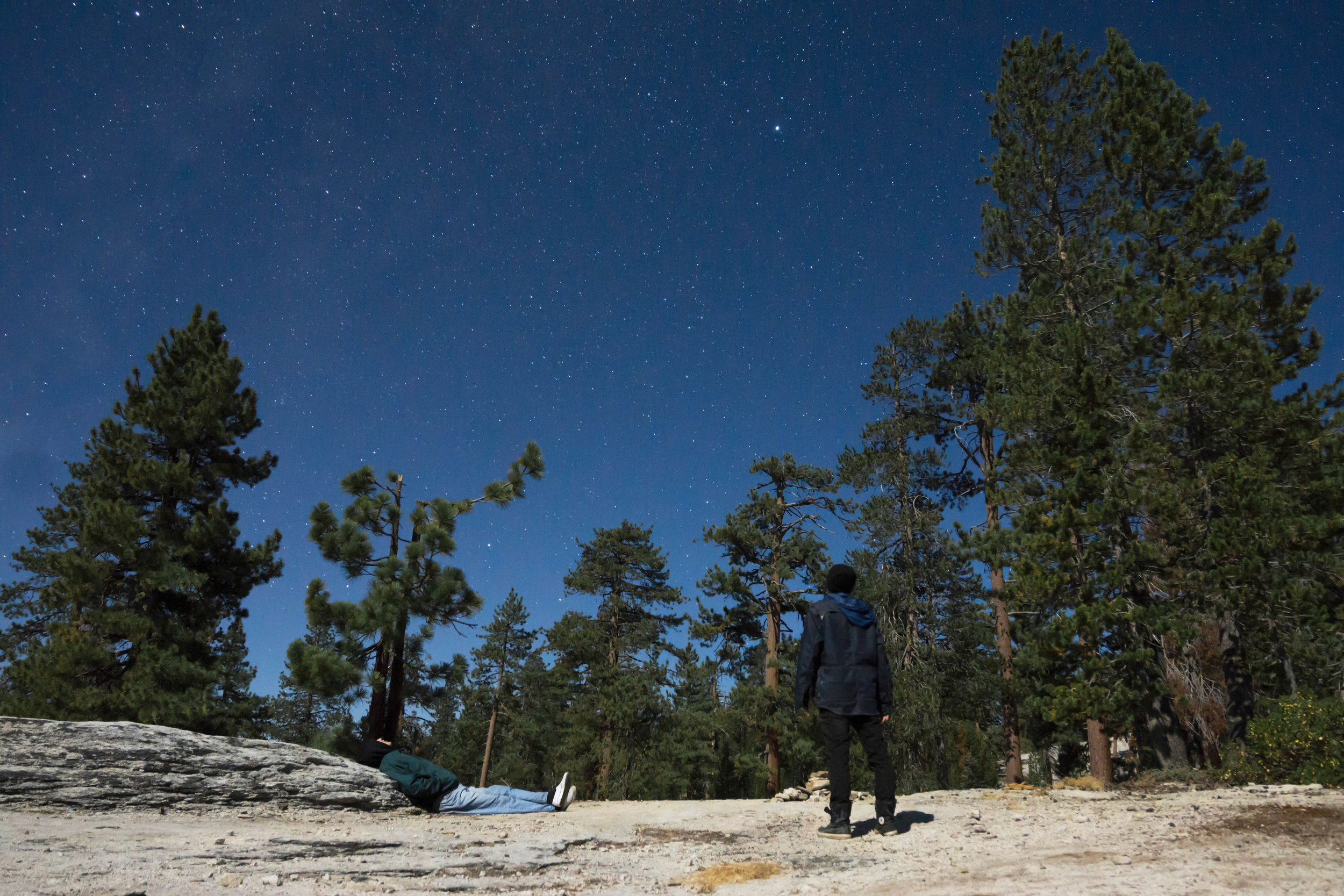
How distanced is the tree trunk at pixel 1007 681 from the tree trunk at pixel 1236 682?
3.87 meters

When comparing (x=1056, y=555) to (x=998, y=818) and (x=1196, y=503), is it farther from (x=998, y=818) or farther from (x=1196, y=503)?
(x=998, y=818)

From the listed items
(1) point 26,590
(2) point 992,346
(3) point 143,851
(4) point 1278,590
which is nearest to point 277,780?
(3) point 143,851

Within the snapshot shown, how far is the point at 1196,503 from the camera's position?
38.5ft

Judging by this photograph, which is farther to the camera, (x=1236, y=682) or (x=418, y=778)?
(x=1236, y=682)

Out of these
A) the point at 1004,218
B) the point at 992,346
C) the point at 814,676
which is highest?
the point at 1004,218

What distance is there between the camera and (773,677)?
20.6 m

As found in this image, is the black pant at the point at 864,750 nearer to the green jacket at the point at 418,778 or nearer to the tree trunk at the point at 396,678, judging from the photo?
the green jacket at the point at 418,778

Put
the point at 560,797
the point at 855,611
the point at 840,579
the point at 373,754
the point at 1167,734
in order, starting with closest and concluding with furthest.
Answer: the point at 855,611 < the point at 840,579 < the point at 373,754 < the point at 560,797 < the point at 1167,734

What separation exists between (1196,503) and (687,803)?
1007cm

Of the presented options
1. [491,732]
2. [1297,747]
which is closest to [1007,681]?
[1297,747]

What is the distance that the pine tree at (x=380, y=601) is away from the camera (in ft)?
38.8

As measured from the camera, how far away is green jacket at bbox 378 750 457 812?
6930 millimetres

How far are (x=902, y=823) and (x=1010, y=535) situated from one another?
9272 millimetres

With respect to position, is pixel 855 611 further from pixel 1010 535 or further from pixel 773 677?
pixel 773 677
